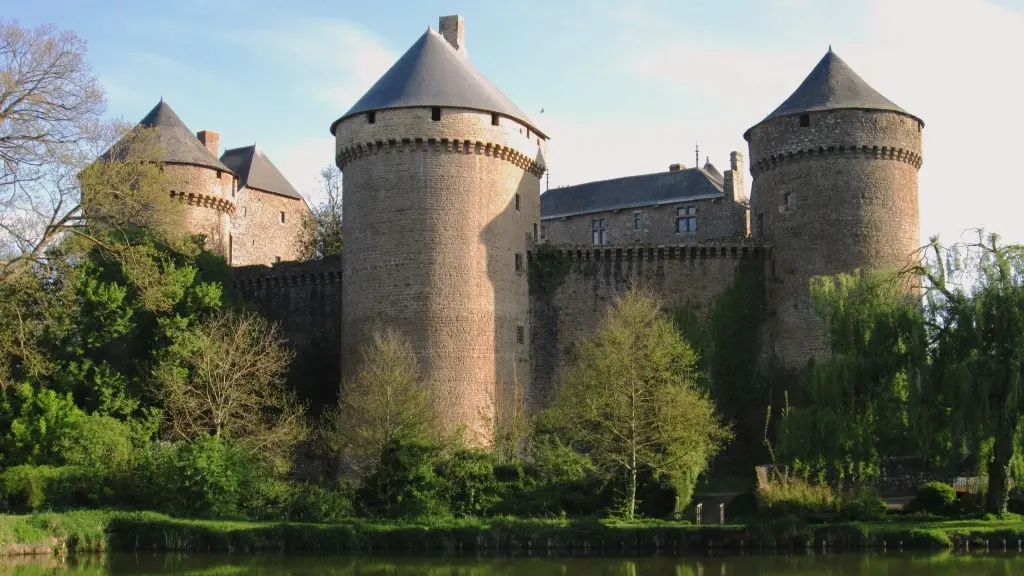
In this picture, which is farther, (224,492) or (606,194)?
(606,194)

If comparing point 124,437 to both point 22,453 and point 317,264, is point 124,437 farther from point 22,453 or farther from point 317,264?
point 317,264

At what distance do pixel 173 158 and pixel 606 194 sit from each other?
16130mm

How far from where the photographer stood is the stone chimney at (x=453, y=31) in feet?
122

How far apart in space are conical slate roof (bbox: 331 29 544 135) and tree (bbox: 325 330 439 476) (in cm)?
551

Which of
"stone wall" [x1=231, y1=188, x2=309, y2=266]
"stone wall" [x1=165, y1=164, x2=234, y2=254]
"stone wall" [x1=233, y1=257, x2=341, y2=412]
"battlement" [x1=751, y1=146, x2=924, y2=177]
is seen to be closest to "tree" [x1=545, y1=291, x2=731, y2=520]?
"battlement" [x1=751, y1=146, x2=924, y2=177]

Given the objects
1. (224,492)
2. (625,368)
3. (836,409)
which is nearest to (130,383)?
(224,492)

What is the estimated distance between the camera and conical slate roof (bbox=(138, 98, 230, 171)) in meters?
37.3

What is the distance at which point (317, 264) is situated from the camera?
121 ft

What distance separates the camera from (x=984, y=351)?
85.8ft

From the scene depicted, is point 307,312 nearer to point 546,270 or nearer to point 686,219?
point 546,270

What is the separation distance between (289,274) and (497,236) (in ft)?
22.3

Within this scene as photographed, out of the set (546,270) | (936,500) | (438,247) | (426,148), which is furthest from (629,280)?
(936,500)

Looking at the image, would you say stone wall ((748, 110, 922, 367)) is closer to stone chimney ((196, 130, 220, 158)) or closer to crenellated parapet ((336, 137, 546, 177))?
crenellated parapet ((336, 137, 546, 177))

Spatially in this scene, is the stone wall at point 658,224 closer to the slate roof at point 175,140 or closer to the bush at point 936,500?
the slate roof at point 175,140
